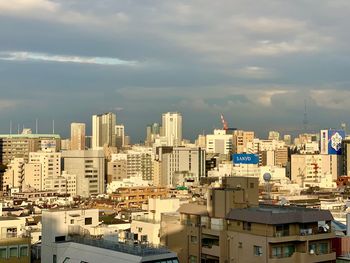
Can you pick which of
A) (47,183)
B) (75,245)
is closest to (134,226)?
(75,245)

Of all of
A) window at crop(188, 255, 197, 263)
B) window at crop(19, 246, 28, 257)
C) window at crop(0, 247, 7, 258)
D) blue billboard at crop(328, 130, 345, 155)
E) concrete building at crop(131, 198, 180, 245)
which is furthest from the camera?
blue billboard at crop(328, 130, 345, 155)

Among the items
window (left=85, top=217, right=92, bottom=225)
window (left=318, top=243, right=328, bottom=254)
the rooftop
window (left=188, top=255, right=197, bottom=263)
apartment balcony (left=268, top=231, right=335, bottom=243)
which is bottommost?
window (left=188, top=255, right=197, bottom=263)

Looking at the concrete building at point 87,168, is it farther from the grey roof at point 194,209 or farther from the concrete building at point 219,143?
the grey roof at point 194,209

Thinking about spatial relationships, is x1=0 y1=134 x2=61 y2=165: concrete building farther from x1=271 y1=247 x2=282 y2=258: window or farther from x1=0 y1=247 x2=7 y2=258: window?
x1=271 y1=247 x2=282 y2=258: window

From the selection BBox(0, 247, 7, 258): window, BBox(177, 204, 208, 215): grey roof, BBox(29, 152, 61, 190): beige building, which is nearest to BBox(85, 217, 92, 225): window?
BBox(177, 204, 208, 215): grey roof

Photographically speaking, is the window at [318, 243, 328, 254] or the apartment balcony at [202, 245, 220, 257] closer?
the window at [318, 243, 328, 254]

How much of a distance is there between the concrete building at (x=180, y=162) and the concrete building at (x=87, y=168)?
1243 centimetres

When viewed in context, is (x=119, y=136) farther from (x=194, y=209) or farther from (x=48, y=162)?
(x=194, y=209)

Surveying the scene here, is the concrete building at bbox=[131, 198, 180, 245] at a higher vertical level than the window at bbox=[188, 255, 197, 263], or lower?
higher

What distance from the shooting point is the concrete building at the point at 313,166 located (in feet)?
324

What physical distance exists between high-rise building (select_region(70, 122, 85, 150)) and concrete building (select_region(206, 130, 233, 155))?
106ft

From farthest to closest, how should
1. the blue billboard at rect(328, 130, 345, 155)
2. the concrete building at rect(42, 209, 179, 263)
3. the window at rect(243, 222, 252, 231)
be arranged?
the blue billboard at rect(328, 130, 345, 155), the window at rect(243, 222, 252, 231), the concrete building at rect(42, 209, 179, 263)

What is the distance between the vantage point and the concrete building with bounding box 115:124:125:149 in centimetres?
16914

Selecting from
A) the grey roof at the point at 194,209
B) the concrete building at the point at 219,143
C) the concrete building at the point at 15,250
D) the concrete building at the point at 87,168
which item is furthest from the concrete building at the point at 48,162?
the concrete building at the point at 15,250
